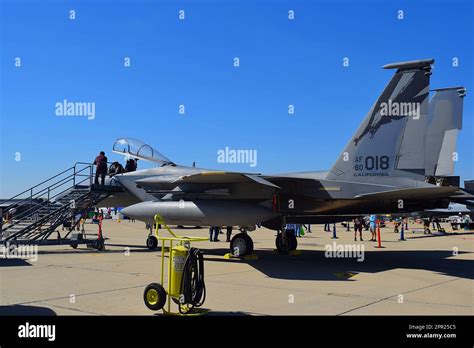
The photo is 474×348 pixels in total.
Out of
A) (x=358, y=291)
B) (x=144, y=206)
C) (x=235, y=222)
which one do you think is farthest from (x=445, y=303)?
(x=144, y=206)

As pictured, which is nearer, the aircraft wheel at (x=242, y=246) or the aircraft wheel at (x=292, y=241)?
the aircraft wheel at (x=242, y=246)

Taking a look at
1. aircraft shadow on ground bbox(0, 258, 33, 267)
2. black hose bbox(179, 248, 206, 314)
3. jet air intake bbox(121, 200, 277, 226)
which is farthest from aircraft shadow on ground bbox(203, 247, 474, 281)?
aircraft shadow on ground bbox(0, 258, 33, 267)

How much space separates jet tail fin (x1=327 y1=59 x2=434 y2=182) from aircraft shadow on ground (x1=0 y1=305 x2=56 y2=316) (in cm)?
754

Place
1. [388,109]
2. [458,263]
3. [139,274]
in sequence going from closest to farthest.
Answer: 1. [139,274]
2. [388,109]
3. [458,263]

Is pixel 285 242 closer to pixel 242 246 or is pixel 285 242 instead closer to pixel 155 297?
pixel 242 246

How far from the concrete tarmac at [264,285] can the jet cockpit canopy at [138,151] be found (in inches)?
143

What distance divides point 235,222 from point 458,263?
622cm

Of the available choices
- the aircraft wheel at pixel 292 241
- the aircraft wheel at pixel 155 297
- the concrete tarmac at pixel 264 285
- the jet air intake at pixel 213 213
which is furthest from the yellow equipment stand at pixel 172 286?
the aircraft wheel at pixel 292 241

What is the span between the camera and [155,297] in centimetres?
573

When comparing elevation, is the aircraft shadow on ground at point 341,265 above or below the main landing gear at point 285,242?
below

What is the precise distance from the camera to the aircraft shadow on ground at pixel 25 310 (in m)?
5.54

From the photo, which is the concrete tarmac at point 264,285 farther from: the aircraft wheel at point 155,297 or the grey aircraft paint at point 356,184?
the grey aircraft paint at point 356,184
